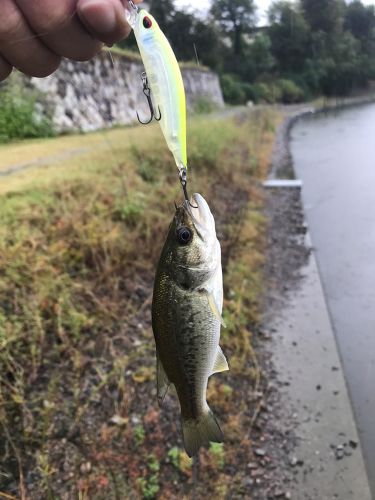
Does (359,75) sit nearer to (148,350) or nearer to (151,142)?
(151,142)

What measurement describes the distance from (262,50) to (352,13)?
8210 millimetres

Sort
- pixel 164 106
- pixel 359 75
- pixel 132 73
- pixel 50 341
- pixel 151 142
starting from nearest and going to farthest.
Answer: pixel 164 106, pixel 50 341, pixel 151 142, pixel 132 73, pixel 359 75

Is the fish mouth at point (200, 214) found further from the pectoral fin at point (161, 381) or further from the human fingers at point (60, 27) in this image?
the human fingers at point (60, 27)

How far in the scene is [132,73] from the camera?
58.6 feet

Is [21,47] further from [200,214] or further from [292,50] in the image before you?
[292,50]

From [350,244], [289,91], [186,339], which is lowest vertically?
[350,244]

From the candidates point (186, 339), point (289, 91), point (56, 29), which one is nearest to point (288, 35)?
point (289, 91)

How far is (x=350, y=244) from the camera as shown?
31.4 ft

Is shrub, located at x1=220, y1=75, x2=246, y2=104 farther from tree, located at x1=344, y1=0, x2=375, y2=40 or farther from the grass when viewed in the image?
the grass

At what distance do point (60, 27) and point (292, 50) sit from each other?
4031 centimetres

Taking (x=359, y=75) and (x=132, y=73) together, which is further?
(x=359, y=75)

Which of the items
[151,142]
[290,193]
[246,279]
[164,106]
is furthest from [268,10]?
[164,106]

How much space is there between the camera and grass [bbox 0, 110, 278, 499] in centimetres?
366

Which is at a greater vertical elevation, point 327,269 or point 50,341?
point 50,341
